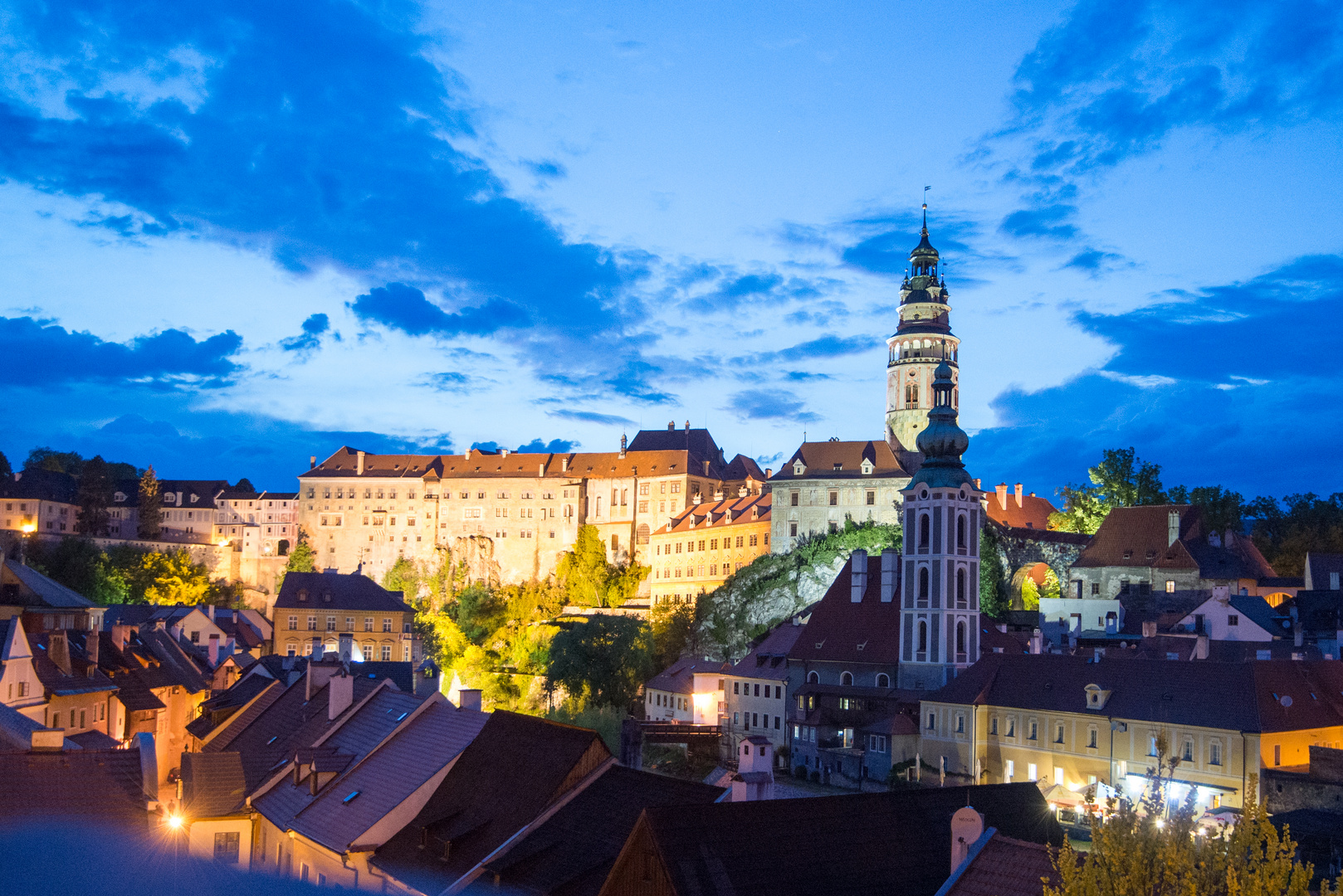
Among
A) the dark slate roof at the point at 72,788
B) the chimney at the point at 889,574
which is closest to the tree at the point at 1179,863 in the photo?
the dark slate roof at the point at 72,788

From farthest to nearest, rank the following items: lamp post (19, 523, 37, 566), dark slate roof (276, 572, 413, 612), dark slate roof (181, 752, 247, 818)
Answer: lamp post (19, 523, 37, 566)
dark slate roof (276, 572, 413, 612)
dark slate roof (181, 752, 247, 818)

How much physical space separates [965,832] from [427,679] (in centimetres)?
5124

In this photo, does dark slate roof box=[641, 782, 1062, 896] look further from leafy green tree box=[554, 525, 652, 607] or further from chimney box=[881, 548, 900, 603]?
leafy green tree box=[554, 525, 652, 607]

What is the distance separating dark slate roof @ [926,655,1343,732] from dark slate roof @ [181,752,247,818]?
1182 inches

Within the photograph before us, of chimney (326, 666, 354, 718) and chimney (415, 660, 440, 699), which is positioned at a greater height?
chimney (326, 666, 354, 718)

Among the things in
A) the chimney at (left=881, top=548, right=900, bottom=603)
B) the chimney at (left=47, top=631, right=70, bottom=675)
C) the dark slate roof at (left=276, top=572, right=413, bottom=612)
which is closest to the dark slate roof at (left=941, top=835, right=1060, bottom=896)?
the chimney at (left=47, top=631, right=70, bottom=675)

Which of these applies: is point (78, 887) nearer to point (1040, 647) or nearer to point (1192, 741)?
point (1192, 741)

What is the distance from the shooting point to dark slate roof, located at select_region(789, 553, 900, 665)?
60406 millimetres

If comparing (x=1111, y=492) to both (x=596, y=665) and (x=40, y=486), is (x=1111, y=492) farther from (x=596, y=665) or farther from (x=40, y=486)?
(x=40, y=486)

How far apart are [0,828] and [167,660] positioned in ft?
118

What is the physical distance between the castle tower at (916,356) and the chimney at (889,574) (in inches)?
1220

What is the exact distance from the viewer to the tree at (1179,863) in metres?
12.7

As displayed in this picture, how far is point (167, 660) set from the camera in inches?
2020

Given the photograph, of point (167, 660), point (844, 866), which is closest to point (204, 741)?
point (167, 660)
